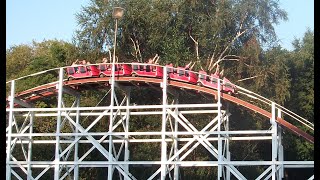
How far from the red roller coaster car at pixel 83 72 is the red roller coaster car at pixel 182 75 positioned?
107 inches

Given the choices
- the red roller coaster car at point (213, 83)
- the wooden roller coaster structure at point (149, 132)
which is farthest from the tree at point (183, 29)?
the red roller coaster car at point (213, 83)

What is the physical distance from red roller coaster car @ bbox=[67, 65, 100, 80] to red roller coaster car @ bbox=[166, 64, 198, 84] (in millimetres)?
2712

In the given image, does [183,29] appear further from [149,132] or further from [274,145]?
[274,145]

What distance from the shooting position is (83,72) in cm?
1903

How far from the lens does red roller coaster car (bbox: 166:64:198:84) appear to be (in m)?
18.3

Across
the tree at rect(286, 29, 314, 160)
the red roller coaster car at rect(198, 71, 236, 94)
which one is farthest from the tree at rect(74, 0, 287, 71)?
the red roller coaster car at rect(198, 71, 236, 94)

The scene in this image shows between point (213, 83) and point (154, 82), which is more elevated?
point (154, 82)

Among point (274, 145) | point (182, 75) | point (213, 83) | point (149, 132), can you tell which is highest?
point (182, 75)

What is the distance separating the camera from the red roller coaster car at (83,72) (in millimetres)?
18938

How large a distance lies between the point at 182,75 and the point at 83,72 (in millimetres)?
3627

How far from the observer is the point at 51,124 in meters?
29.6

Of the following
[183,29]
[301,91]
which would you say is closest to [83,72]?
[183,29]

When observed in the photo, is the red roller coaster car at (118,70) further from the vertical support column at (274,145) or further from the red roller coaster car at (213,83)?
the vertical support column at (274,145)

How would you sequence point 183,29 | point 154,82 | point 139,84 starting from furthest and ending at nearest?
point 183,29 → point 139,84 → point 154,82
